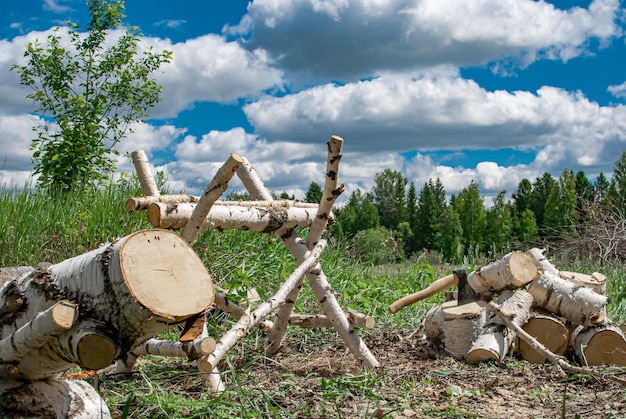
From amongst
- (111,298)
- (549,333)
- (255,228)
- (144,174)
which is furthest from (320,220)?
(111,298)

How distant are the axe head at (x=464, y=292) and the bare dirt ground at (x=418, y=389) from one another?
A: 0.61 m

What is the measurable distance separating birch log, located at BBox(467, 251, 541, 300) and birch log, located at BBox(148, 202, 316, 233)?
1.69 metres

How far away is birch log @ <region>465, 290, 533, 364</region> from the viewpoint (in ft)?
16.5

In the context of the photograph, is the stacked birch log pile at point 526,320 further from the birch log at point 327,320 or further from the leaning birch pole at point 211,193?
the leaning birch pole at point 211,193

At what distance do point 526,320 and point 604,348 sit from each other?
24.4 inches

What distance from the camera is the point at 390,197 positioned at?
24047mm

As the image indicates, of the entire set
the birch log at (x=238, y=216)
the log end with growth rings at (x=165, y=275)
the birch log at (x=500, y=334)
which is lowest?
the birch log at (x=500, y=334)

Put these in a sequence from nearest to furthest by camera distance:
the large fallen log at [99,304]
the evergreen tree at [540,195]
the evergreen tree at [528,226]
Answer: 1. the large fallen log at [99,304]
2. the evergreen tree at [528,226]
3. the evergreen tree at [540,195]

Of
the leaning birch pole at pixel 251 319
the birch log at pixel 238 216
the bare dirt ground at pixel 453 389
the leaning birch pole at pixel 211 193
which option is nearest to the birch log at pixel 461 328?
the bare dirt ground at pixel 453 389

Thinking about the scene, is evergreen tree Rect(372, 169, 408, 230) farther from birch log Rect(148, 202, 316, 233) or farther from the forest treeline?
birch log Rect(148, 202, 316, 233)

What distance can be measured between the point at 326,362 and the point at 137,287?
279 centimetres

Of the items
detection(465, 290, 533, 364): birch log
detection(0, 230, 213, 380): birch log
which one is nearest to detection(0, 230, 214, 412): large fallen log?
detection(0, 230, 213, 380): birch log

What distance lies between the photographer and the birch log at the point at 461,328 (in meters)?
5.29

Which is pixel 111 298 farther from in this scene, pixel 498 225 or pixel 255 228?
pixel 498 225
